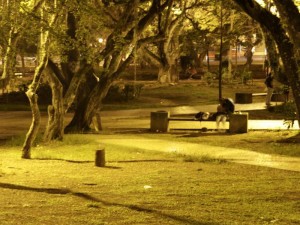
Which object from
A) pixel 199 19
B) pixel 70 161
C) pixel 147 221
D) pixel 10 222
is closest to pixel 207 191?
pixel 147 221

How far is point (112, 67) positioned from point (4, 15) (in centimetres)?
586

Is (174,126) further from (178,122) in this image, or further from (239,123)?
(239,123)

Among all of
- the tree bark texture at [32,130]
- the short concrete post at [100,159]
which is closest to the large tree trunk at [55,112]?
the tree bark texture at [32,130]

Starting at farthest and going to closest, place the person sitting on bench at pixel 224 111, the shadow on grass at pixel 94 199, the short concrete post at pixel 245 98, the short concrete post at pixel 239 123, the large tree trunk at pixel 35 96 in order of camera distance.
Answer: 1. the short concrete post at pixel 245 98
2. the person sitting on bench at pixel 224 111
3. the short concrete post at pixel 239 123
4. the large tree trunk at pixel 35 96
5. the shadow on grass at pixel 94 199

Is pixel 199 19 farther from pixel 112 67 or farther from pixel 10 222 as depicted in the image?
pixel 10 222

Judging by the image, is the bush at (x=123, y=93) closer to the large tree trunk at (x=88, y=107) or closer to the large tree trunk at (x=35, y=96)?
the large tree trunk at (x=88, y=107)

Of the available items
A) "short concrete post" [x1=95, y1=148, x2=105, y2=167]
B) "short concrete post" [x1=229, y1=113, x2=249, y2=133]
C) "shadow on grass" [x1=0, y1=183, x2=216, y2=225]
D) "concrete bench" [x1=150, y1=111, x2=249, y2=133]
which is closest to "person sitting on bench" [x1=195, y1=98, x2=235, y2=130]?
"concrete bench" [x1=150, y1=111, x2=249, y2=133]

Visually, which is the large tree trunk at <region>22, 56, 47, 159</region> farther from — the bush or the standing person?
the bush

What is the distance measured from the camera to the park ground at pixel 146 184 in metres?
7.46

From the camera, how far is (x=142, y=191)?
930cm

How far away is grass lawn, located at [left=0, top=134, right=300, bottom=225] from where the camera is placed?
7371 mm

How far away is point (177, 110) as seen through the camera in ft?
87.5

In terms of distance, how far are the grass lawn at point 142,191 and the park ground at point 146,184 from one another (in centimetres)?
1

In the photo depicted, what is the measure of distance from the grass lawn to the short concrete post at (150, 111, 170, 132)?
4.72m
